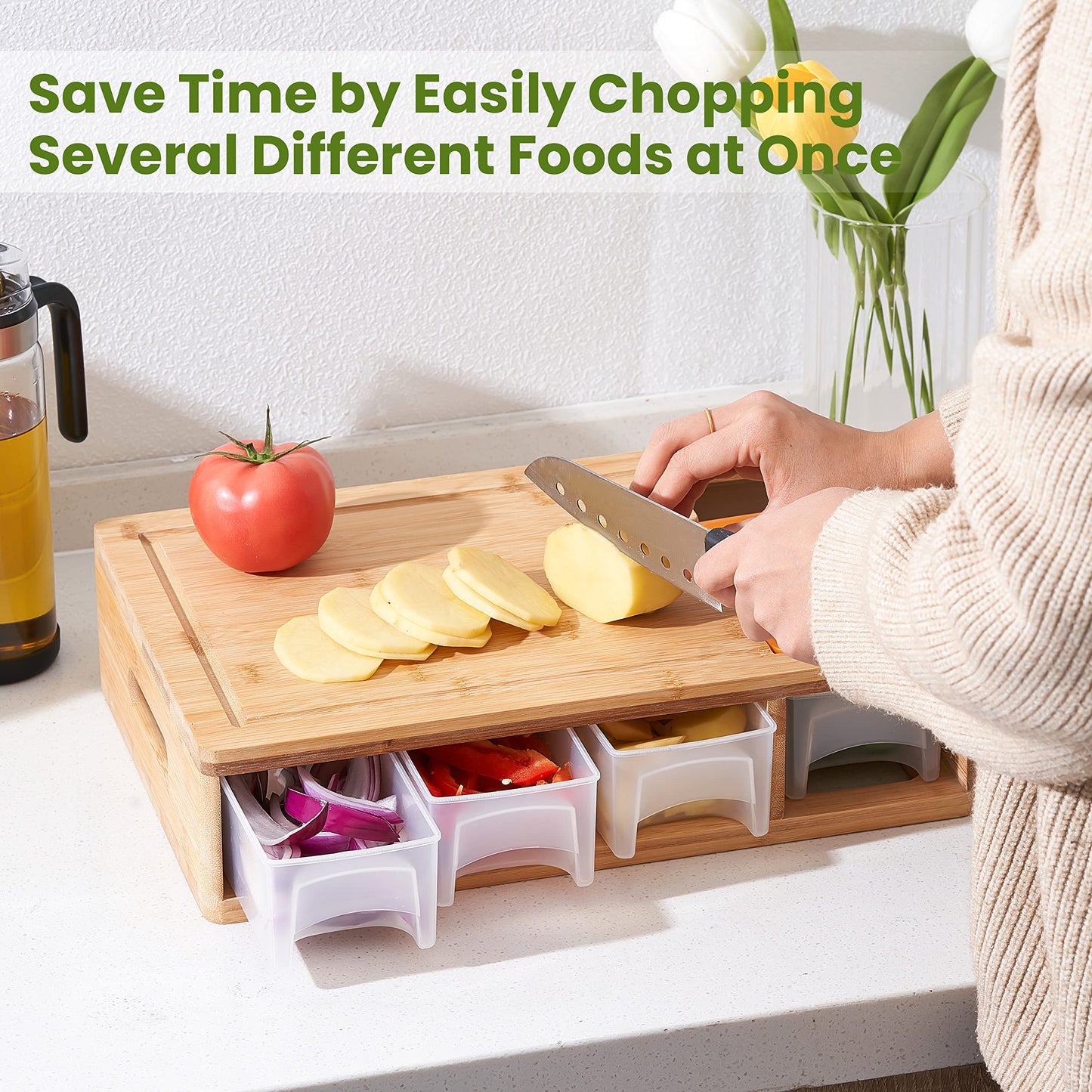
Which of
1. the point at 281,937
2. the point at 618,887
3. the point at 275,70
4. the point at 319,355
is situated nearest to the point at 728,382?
the point at 319,355

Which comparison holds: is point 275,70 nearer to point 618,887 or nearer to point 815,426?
point 815,426

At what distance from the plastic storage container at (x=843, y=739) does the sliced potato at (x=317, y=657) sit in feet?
1.02

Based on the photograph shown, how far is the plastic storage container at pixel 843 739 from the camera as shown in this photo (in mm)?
1059

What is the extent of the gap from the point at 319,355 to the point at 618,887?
666 millimetres

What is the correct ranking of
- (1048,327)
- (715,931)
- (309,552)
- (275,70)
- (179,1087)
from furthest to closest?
(275,70) < (309,552) < (715,931) < (179,1087) < (1048,327)

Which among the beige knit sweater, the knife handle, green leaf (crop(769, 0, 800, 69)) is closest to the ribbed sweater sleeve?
the beige knit sweater

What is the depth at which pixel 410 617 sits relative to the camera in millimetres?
1036

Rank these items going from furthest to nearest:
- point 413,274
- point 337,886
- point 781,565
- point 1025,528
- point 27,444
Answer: point 413,274
point 27,444
point 337,886
point 781,565
point 1025,528

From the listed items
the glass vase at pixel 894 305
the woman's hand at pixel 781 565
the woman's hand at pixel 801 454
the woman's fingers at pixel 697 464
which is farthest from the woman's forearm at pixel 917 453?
the glass vase at pixel 894 305

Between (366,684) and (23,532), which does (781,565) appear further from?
(23,532)

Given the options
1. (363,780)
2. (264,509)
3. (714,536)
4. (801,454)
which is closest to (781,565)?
(714,536)

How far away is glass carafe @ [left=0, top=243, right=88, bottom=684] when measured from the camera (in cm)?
113

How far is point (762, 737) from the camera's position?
1.01 metres

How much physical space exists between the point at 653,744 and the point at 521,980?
18cm
